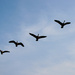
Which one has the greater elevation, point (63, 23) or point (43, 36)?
point (63, 23)

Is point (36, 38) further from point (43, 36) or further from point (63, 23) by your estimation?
point (63, 23)

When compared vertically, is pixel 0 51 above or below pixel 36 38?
below

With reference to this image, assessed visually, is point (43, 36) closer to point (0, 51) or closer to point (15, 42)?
point (15, 42)

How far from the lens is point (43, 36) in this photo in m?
49.9

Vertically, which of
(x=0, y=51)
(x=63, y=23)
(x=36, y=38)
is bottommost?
(x=0, y=51)

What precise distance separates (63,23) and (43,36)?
7.55m

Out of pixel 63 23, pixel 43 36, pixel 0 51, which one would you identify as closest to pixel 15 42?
pixel 0 51

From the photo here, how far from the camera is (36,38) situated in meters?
49.5

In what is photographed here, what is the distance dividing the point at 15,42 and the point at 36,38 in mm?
7783

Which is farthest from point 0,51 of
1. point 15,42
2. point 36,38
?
point 36,38

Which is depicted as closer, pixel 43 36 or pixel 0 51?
pixel 43 36

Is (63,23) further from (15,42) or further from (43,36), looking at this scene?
(15,42)

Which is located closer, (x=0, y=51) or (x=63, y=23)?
(x=63, y=23)

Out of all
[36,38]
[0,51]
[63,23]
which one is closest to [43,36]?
[36,38]
